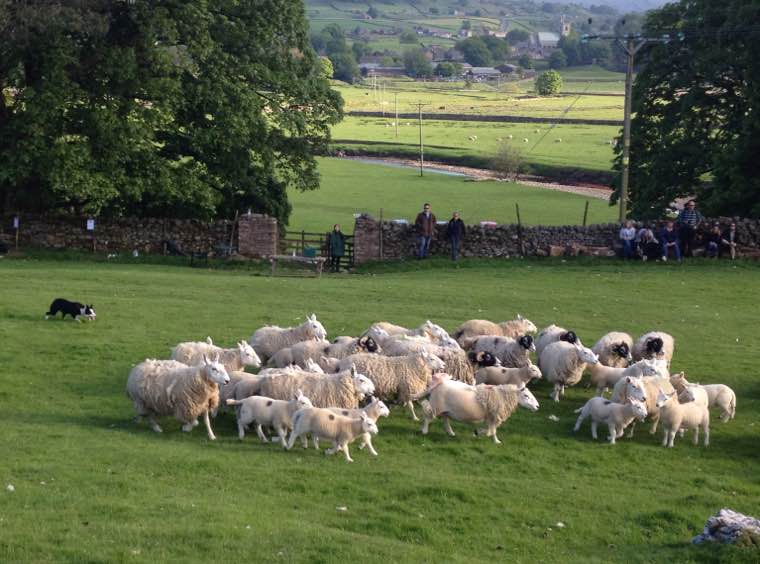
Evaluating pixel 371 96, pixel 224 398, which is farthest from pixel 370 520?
pixel 371 96

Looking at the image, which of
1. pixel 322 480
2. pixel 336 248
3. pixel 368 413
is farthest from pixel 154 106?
pixel 322 480

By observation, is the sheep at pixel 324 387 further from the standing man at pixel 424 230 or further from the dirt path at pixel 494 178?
the dirt path at pixel 494 178

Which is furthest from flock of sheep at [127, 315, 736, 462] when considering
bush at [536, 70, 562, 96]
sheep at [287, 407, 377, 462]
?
bush at [536, 70, 562, 96]

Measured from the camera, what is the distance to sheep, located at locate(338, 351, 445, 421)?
17.8m

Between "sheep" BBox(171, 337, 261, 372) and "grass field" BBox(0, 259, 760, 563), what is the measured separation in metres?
1.18

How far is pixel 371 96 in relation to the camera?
171m

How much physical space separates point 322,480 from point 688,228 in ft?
81.1

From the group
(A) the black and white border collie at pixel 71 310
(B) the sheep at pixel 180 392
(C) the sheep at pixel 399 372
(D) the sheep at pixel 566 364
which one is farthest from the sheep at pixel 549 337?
(A) the black and white border collie at pixel 71 310

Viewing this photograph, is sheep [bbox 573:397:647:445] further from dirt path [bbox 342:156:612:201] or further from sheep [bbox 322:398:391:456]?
dirt path [bbox 342:156:612:201]

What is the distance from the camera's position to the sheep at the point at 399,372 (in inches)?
699

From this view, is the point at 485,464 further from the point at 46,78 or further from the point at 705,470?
the point at 46,78

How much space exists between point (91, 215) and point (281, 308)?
1509cm

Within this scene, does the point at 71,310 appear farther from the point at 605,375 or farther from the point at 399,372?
the point at 605,375

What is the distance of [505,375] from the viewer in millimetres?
18609
